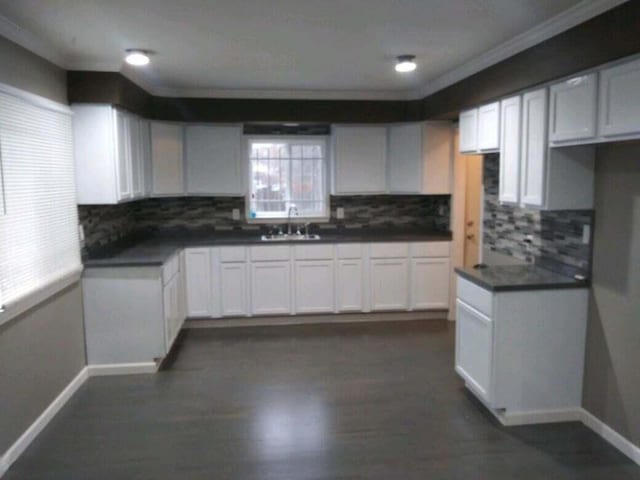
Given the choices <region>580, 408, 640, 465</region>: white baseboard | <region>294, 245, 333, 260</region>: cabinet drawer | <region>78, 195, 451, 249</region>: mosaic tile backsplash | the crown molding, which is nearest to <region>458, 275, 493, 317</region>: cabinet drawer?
<region>580, 408, 640, 465</region>: white baseboard

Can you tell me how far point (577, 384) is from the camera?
3.13m

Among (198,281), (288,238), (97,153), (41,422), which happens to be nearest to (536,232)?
(288,238)

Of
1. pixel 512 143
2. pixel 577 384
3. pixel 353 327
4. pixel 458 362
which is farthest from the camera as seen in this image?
pixel 353 327

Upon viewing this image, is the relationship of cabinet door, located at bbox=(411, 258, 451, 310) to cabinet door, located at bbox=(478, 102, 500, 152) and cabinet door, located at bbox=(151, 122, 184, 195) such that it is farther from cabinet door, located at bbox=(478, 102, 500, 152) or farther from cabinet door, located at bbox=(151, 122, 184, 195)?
cabinet door, located at bbox=(151, 122, 184, 195)

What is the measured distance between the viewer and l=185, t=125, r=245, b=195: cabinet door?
17.1 ft

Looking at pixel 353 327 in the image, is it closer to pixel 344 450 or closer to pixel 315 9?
pixel 344 450

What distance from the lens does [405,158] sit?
5293 millimetres

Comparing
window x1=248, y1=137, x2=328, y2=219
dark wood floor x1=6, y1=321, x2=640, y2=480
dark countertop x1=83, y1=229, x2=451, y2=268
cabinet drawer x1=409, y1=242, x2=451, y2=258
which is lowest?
dark wood floor x1=6, y1=321, x2=640, y2=480

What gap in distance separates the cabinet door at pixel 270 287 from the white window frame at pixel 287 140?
69 cm

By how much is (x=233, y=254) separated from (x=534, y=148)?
3.01 meters

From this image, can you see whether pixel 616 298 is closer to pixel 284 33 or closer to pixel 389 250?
pixel 284 33

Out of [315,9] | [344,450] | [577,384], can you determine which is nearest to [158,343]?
[344,450]

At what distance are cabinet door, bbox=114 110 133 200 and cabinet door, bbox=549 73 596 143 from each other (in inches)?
118

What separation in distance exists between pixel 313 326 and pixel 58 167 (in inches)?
111
